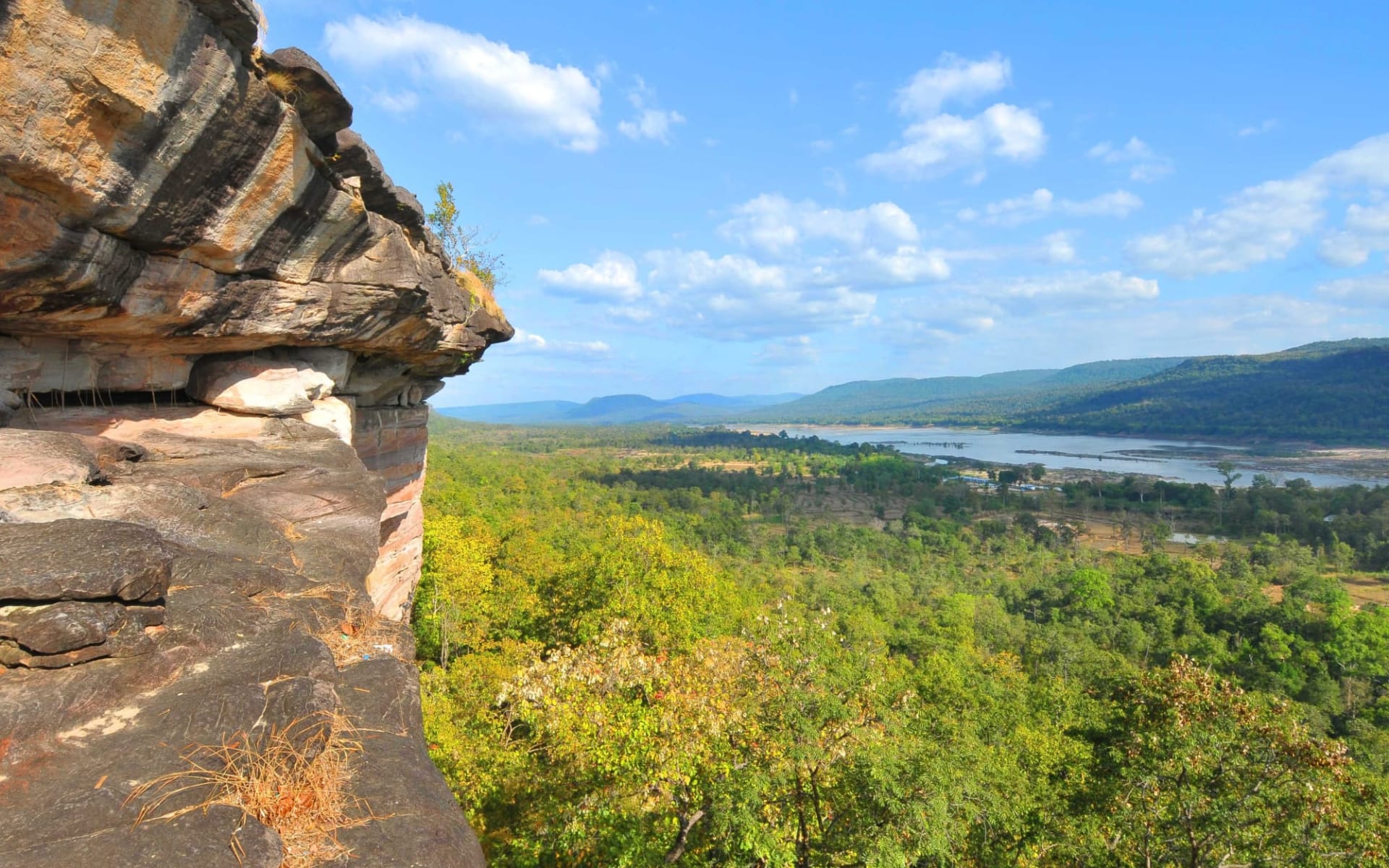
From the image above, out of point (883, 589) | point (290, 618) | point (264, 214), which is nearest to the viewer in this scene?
point (290, 618)

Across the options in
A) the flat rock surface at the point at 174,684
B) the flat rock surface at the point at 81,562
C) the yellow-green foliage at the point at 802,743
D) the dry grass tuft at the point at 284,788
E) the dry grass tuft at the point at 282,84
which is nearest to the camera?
the flat rock surface at the point at 174,684

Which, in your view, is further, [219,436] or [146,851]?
[219,436]

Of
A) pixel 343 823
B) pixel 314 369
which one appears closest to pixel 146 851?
pixel 343 823

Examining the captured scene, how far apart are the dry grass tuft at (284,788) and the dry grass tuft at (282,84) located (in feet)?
21.6

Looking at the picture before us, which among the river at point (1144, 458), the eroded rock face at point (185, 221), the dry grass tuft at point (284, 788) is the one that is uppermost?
the eroded rock face at point (185, 221)

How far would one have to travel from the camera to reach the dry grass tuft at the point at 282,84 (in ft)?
22.4

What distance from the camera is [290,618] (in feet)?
18.5

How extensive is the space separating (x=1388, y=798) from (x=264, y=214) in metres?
19.3

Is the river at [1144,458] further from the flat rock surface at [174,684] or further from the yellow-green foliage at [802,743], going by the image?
the flat rock surface at [174,684]

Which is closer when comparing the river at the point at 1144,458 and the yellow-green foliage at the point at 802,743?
the yellow-green foliage at the point at 802,743

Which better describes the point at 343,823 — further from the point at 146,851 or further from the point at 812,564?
the point at 812,564

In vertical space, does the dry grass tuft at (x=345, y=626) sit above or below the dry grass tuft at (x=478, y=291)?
below

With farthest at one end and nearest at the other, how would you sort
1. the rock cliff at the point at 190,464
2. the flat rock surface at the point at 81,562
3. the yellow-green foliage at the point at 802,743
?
the yellow-green foliage at the point at 802,743, the flat rock surface at the point at 81,562, the rock cliff at the point at 190,464

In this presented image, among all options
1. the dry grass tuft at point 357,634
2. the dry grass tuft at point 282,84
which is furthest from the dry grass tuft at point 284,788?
the dry grass tuft at point 282,84
